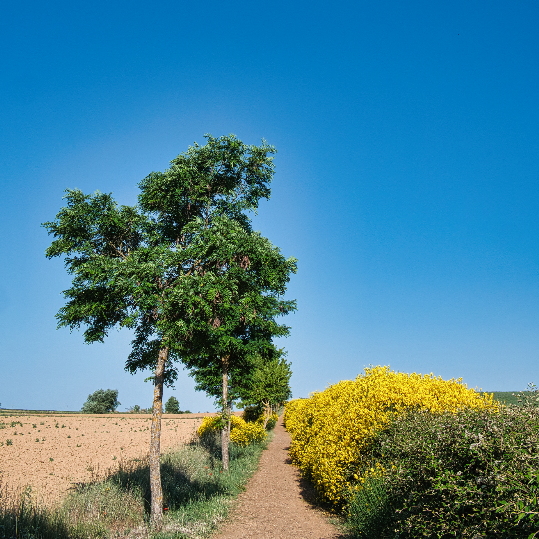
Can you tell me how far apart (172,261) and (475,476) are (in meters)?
7.44

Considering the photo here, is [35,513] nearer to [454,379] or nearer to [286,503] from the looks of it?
[286,503]

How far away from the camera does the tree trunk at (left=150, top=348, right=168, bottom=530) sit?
881 cm

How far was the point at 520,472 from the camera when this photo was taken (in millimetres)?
3805

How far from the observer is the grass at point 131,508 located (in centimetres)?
754

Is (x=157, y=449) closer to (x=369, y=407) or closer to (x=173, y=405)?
(x=369, y=407)

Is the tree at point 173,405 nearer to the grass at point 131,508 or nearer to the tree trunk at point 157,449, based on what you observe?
the grass at point 131,508

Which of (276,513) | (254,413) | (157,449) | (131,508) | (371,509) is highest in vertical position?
(157,449)

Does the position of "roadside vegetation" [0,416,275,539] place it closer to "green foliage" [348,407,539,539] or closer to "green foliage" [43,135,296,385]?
"green foliage" [43,135,296,385]

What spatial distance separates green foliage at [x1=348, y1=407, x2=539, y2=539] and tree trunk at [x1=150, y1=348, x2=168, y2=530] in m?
6.51

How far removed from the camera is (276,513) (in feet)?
35.2

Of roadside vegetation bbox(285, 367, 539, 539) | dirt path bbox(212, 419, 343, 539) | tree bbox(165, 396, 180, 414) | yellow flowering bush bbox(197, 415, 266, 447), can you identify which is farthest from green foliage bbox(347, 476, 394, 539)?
tree bbox(165, 396, 180, 414)

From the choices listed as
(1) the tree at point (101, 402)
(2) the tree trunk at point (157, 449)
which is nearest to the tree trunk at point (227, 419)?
(2) the tree trunk at point (157, 449)

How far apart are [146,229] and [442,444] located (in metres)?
9.41

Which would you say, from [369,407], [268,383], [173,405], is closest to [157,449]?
[369,407]
